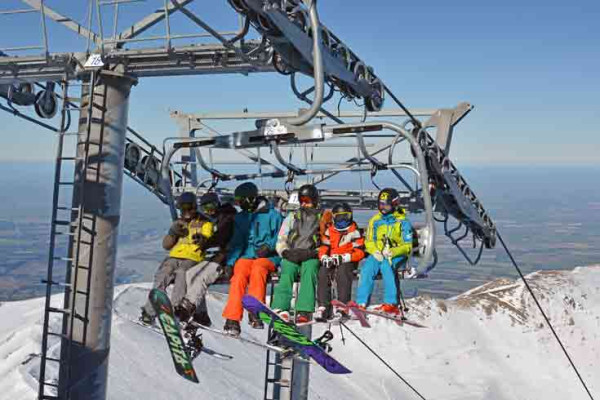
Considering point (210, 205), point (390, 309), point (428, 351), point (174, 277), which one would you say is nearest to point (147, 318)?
point (174, 277)

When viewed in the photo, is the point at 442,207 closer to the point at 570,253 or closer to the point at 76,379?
the point at 76,379

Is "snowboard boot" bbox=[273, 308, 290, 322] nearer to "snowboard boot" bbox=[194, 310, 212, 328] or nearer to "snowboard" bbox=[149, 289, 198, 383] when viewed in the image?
"snowboard boot" bbox=[194, 310, 212, 328]

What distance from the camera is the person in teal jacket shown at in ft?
25.0

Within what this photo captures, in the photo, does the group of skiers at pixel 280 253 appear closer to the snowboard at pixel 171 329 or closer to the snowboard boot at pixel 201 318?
the snowboard boot at pixel 201 318

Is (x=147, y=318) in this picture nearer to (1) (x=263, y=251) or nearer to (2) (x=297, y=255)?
(1) (x=263, y=251)

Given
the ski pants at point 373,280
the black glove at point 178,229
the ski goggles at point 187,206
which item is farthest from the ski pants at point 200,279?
the ski pants at point 373,280

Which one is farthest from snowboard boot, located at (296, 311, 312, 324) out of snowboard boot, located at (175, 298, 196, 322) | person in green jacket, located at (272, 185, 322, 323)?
snowboard boot, located at (175, 298, 196, 322)

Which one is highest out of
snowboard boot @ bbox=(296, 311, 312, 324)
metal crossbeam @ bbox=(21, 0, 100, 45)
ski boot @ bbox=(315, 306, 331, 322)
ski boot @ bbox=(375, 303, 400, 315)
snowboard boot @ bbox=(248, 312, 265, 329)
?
metal crossbeam @ bbox=(21, 0, 100, 45)

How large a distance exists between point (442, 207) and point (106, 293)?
5.69m

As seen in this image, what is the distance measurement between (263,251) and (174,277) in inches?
43.1

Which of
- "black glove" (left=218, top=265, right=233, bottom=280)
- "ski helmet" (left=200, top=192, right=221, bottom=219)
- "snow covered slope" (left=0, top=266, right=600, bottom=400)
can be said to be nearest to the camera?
"black glove" (left=218, top=265, right=233, bottom=280)

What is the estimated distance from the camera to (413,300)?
91.5ft

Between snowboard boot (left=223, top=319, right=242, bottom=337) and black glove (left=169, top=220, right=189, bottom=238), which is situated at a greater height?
black glove (left=169, top=220, right=189, bottom=238)

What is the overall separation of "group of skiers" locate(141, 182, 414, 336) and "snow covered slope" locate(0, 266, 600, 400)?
8.66m
